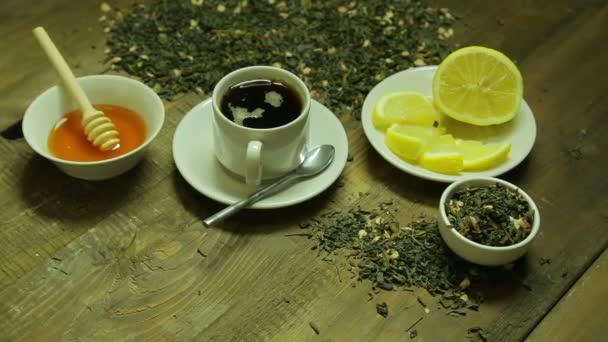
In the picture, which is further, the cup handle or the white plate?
the white plate

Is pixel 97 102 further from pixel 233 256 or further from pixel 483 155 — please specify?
pixel 483 155

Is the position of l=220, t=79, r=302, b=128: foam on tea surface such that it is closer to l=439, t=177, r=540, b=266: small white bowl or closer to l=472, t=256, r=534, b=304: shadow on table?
l=439, t=177, r=540, b=266: small white bowl

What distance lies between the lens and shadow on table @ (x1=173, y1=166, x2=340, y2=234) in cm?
109

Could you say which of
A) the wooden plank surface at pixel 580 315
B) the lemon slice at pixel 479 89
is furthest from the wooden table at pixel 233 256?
the lemon slice at pixel 479 89

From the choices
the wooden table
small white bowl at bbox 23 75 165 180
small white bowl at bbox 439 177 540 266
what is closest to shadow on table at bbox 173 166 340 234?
the wooden table

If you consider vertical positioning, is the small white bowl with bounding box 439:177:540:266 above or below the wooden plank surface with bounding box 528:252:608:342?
above

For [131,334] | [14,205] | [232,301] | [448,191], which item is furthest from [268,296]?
[14,205]

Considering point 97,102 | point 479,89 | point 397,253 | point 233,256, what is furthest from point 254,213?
point 479,89

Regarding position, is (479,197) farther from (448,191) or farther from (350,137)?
(350,137)

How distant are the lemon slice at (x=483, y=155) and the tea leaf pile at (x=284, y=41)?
0.86 feet

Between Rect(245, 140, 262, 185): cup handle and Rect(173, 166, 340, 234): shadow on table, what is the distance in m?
0.07

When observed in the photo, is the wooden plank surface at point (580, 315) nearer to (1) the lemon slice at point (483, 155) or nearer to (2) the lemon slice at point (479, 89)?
(1) the lemon slice at point (483, 155)

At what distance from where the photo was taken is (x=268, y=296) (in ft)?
3.26

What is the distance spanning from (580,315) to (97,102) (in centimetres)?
92
